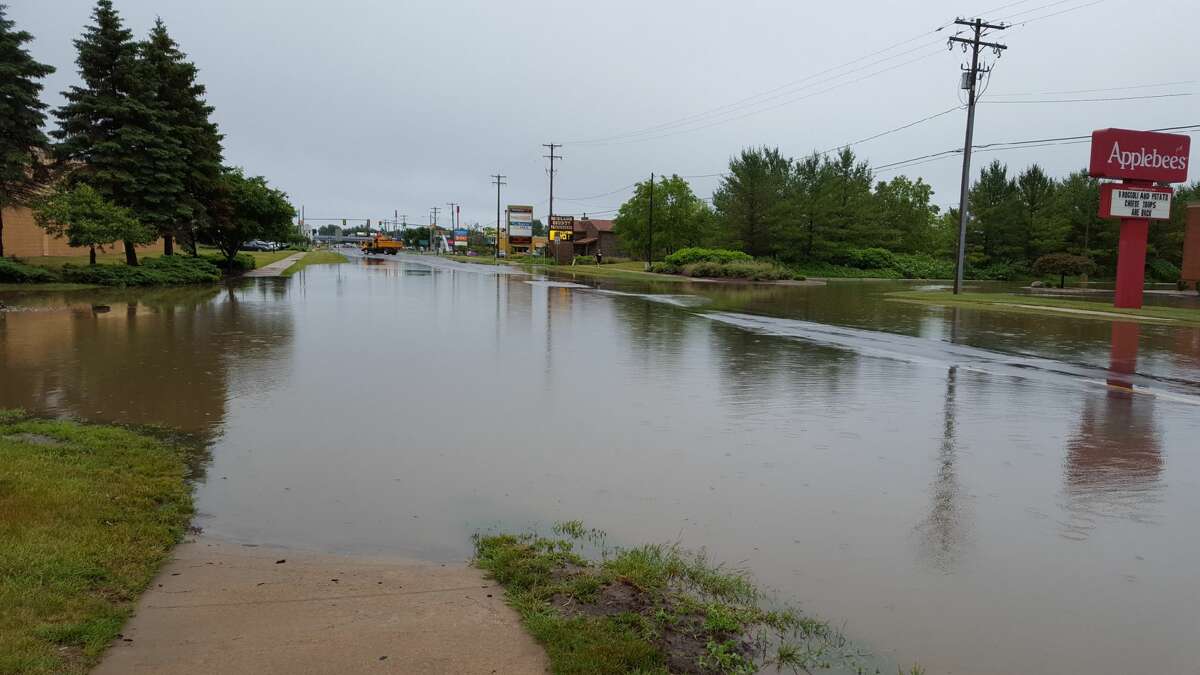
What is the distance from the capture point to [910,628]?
443cm

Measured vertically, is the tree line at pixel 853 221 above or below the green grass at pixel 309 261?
above

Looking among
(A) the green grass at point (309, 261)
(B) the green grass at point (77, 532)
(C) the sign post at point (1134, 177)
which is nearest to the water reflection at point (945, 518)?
(B) the green grass at point (77, 532)

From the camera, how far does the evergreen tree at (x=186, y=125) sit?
3606cm

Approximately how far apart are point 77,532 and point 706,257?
57.6 meters

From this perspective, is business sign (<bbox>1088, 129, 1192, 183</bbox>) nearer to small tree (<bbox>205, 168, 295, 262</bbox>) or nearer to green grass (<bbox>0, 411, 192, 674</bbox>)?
green grass (<bbox>0, 411, 192, 674</bbox>)

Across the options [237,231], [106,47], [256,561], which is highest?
[106,47]

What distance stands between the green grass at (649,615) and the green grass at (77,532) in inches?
82.1

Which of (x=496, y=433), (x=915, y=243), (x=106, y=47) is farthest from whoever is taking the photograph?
(x=915, y=243)

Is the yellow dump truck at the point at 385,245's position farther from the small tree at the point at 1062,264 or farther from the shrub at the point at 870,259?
the small tree at the point at 1062,264

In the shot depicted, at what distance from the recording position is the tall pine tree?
30.2 metres

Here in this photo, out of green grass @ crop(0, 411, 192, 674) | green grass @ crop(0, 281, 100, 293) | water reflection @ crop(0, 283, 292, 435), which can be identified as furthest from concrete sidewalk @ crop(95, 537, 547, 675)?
green grass @ crop(0, 281, 100, 293)

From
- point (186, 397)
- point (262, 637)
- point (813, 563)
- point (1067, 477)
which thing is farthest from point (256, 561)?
point (1067, 477)

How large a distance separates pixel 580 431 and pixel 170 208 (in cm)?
3357

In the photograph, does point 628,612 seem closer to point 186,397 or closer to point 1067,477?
point 1067,477
